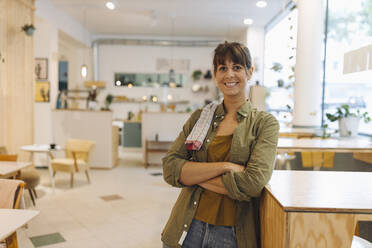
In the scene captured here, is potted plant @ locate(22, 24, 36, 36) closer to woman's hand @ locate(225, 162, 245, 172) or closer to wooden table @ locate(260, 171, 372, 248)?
woman's hand @ locate(225, 162, 245, 172)

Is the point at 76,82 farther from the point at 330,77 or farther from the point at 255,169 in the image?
the point at 255,169

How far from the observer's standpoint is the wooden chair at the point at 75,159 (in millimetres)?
5465

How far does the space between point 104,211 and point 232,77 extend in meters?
3.53

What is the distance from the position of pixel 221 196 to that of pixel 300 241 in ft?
1.33

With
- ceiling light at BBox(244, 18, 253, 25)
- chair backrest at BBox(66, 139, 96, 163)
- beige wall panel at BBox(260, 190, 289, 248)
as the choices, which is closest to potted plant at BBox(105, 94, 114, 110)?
chair backrest at BBox(66, 139, 96, 163)

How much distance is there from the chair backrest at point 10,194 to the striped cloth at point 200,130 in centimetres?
139

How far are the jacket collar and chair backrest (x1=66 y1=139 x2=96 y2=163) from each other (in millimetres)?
4671

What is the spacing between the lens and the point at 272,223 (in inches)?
51.0

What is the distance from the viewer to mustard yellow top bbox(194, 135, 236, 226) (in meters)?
1.42

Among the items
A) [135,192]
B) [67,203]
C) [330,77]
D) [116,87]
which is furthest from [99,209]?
[116,87]

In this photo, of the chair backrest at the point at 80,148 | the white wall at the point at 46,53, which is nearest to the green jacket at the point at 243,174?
the chair backrest at the point at 80,148

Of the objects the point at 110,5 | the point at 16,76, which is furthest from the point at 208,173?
the point at 110,5

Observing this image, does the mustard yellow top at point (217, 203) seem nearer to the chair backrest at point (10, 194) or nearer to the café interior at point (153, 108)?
the café interior at point (153, 108)

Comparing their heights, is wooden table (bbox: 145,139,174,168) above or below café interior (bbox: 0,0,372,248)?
below
